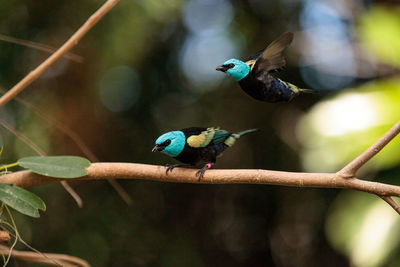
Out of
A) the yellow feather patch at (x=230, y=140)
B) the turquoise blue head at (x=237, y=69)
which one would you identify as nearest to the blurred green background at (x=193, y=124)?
the yellow feather patch at (x=230, y=140)

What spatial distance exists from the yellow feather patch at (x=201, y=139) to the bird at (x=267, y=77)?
0.45 meters

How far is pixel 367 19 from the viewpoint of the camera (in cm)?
358

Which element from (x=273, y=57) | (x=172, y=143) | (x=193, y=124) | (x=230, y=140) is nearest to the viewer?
(x=273, y=57)

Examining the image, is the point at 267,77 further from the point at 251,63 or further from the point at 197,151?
the point at 197,151

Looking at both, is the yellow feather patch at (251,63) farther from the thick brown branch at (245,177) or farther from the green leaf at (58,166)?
the green leaf at (58,166)

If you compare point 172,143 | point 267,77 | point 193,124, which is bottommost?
point 193,124

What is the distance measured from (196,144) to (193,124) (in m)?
2.43

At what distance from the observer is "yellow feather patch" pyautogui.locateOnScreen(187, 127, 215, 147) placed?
3.65ft

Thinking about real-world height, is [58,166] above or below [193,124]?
above

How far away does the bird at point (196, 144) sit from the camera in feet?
3.51

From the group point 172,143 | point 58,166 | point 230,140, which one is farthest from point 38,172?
point 230,140

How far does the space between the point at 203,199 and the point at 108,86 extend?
57.6 inches

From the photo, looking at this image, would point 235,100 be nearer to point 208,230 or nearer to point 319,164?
point 319,164

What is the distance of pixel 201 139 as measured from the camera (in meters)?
1.12
